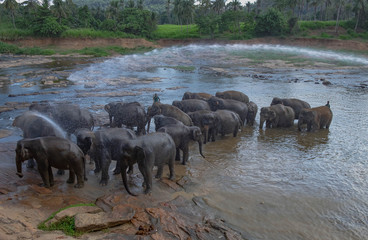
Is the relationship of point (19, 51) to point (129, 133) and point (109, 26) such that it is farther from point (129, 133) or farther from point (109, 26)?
point (129, 133)

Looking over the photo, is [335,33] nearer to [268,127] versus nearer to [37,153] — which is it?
[268,127]

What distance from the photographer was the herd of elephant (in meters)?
6.56

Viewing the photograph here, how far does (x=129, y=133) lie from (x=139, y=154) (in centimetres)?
115

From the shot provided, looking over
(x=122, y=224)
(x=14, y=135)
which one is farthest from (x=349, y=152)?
(x=14, y=135)

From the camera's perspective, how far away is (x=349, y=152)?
9969 mm

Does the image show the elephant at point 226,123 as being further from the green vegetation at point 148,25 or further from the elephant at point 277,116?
the green vegetation at point 148,25

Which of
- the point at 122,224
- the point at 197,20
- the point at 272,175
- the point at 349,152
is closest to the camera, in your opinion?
the point at 122,224

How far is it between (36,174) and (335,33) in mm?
67611

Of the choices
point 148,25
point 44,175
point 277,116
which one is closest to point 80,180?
point 44,175

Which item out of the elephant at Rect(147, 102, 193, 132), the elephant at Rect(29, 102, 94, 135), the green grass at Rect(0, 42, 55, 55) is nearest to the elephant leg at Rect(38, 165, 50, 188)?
the elephant at Rect(29, 102, 94, 135)

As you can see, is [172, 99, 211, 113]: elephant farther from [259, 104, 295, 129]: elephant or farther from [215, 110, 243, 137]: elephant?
[259, 104, 295, 129]: elephant

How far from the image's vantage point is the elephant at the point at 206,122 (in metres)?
10.5

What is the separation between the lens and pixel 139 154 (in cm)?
660

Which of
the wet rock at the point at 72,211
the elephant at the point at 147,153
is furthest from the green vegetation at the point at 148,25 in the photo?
the wet rock at the point at 72,211
